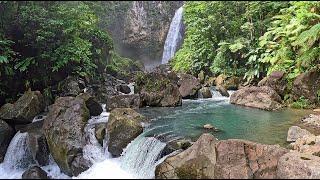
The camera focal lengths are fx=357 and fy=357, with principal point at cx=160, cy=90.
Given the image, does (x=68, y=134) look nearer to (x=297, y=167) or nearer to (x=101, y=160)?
(x=101, y=160)

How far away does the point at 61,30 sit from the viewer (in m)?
16.0

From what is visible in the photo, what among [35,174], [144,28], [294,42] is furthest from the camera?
[144,28]

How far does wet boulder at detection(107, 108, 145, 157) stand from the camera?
11.1 meters

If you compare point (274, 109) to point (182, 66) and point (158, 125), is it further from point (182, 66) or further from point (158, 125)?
point (182, 66)

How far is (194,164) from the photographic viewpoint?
8227 mm

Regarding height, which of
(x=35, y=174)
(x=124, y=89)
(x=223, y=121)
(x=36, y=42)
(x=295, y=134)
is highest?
(x=36, y=42)

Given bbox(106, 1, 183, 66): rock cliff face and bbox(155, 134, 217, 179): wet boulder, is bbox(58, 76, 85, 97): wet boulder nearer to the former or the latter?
bbox(155, 134, 217, 179): wet boulder

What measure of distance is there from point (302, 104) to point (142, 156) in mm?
8968

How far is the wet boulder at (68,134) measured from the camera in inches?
412

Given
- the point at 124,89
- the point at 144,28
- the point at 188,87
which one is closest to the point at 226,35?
the point at 188,87

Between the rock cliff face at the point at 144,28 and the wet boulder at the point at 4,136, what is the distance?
27.3 metres

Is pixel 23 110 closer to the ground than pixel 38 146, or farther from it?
farther from it

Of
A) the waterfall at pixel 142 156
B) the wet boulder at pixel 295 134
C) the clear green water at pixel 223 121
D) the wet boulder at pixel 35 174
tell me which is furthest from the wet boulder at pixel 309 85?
the wet boulder at pixel 35 174

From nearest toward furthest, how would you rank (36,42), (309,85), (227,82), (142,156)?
(142,156), (36,42), (309,85), (227,82)
